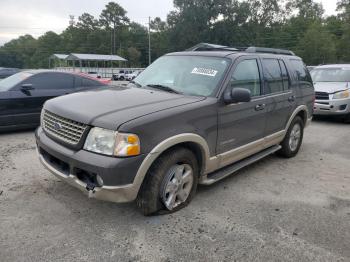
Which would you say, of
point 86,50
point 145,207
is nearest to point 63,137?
point 145,207

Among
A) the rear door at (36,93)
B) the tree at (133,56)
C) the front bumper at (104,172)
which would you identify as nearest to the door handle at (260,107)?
the front bumper at (104,172)

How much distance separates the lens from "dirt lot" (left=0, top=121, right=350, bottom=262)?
9.61ft

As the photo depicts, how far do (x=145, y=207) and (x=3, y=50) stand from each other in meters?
106

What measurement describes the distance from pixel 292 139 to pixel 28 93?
5.52 metres

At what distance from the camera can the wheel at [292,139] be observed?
5.64m

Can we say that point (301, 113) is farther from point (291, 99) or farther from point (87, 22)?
point (87, 22)

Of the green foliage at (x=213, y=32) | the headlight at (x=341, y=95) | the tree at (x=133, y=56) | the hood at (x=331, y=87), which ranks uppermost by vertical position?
the green foliage at (x=213, y=32)

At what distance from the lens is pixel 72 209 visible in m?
3.61

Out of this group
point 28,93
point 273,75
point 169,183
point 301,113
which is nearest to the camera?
point 169,183

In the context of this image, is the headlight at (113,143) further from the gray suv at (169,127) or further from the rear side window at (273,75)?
the rear side window at (273,75)

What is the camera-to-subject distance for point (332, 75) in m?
10.5

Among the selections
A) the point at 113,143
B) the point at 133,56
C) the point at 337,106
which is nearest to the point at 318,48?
the point at 133,56

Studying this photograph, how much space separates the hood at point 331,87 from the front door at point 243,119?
5801 millimetres

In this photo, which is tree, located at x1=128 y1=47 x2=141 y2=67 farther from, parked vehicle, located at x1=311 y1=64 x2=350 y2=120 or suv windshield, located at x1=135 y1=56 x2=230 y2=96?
suv windshield, located at x1=135 y1=56 x2=230 y2=96
